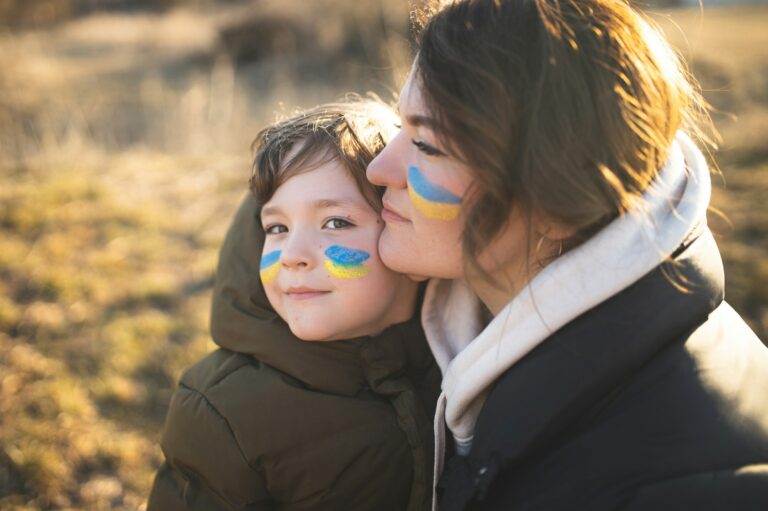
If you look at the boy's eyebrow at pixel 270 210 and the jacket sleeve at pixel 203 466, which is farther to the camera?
the boy's eyebrow at pixel 270 210

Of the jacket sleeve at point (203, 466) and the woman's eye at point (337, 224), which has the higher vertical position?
the woman's eye at point (337, 224)

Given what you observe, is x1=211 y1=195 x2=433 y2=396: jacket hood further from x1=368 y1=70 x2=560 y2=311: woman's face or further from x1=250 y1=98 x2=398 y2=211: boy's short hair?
x1=368 y1=70 x2=560 y2=311: woman's face

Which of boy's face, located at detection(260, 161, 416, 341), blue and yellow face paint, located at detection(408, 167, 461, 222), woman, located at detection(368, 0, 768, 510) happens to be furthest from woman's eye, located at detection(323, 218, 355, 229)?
woman, located at detection(368, 0, 768, 510)

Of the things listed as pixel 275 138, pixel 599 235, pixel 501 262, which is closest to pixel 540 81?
pixel 599 235

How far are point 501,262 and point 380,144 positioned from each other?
0.67 m

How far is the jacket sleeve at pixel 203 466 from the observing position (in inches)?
75.8

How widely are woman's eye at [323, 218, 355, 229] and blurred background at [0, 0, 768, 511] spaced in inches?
24.2

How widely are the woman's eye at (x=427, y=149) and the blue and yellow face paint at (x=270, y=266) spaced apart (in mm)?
620

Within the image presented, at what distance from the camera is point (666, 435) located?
1407 mm

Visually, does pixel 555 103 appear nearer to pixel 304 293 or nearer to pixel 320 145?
pixel 320 145

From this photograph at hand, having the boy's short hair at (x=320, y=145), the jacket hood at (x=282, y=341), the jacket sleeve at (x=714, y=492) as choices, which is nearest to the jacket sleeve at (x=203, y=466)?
the jacket hood at (x=282, y=341)

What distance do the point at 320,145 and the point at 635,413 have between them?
4.17 feet

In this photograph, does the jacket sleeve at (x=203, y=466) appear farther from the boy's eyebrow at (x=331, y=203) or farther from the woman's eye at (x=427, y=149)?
the woman's eye at (x=427, y=149)

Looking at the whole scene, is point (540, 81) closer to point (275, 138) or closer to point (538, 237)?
point (538, 237)
